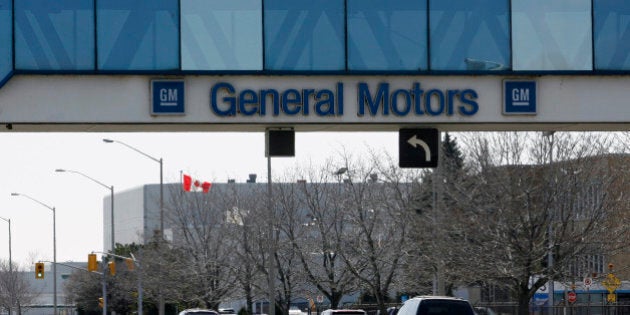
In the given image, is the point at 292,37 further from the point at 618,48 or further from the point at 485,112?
the point at 618,48

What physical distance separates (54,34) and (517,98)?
24.2 ft

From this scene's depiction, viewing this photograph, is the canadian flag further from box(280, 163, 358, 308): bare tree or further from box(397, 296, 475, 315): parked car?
box(397, 296, 475, 315): parked car

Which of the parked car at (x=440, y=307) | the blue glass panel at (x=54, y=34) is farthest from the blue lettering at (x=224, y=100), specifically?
the parked car at (x=440, y=307)

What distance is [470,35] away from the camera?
69.3ft

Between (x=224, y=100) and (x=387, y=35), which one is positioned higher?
(x=387, y=35)

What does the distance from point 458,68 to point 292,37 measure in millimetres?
2683

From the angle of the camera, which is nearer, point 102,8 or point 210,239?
point 102,8

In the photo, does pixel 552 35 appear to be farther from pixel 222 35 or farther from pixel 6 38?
pixel 6 38

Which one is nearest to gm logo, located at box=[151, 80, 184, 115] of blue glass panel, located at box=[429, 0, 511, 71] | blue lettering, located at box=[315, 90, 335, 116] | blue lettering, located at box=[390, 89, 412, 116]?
blue lettering, located at box=[315, 90, 335, 116]

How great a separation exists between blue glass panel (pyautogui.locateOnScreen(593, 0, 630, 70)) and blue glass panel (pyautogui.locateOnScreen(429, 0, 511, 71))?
148 centimetres

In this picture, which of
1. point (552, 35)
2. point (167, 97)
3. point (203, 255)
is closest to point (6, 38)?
point (167, 97)

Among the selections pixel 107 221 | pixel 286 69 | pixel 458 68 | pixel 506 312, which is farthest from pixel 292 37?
pixel 107 221

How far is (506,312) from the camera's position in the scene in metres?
57.9

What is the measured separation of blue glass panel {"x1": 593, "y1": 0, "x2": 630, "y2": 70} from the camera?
2122 cm
